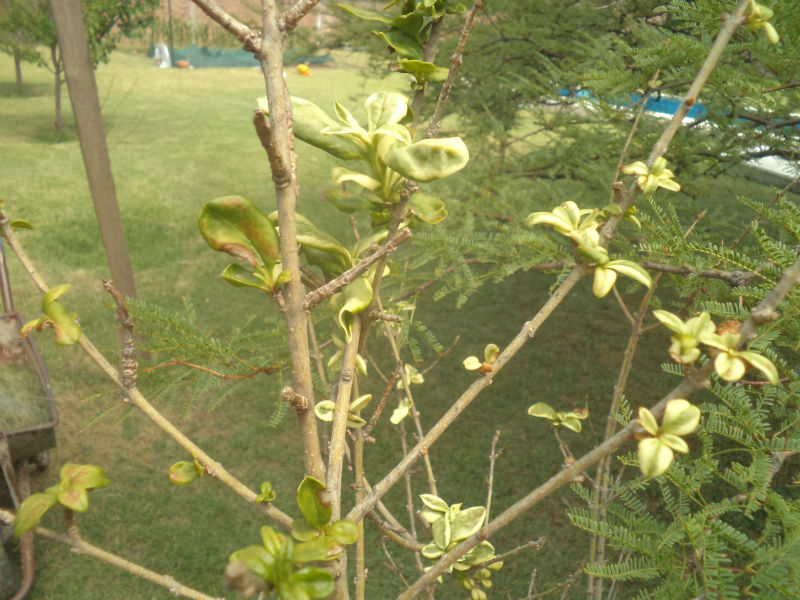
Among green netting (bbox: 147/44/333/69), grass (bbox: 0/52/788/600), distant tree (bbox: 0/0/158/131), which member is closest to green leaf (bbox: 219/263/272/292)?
grass (bbox: 0/52/788/600)

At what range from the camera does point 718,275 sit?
0.97 metres

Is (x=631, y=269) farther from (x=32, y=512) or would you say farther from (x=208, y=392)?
(x=208, y=392)

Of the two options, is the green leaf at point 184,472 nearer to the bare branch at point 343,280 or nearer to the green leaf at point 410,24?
the bare branch at point 343,280

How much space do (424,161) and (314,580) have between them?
0.80 feet

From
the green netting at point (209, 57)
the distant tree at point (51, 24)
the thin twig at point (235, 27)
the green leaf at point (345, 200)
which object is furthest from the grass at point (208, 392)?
the green netting at point (209, 57)

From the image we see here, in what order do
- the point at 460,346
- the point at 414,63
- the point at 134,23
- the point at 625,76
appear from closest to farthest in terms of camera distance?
the point at 414,63 < the point at 625,76 < the point at 460,346 < the point at 134,23

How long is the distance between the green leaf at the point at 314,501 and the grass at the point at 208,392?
0.78m

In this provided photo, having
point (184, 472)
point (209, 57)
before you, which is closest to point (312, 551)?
point (184, 472)

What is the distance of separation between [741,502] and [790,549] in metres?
0.13

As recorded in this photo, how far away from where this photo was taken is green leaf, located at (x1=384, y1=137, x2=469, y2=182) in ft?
1.25

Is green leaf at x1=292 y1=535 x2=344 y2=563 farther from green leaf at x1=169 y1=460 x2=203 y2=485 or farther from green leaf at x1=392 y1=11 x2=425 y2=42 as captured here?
green leaf at x1=392 y1=11 x2=425 y2=42

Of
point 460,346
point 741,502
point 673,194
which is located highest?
point 741,502

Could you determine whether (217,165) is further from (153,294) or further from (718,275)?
(718,275)

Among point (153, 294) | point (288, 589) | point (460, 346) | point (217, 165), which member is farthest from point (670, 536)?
point (217, 165)
